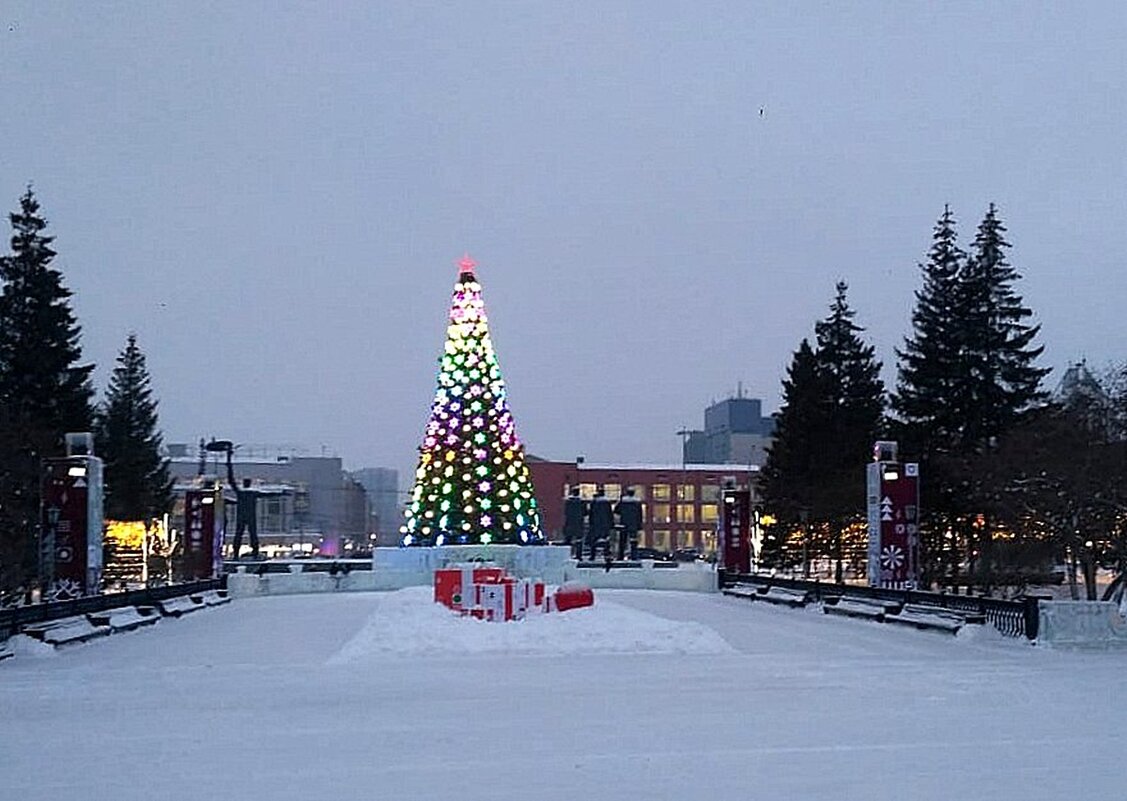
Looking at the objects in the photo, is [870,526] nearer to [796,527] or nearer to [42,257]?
[796,527]

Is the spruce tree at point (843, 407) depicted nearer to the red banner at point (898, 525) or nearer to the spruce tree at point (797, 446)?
the spruce tree at point (797, 446)

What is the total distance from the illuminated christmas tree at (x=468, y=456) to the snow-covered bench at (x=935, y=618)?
18.5 meters

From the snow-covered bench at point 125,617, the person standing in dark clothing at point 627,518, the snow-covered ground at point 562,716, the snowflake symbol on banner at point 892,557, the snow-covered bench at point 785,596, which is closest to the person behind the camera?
the snow-covered ground at point 562,716

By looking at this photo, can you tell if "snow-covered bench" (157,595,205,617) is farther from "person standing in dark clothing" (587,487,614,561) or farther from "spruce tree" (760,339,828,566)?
"spruce tree" (760,339,828,566)

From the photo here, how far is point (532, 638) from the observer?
20594mm

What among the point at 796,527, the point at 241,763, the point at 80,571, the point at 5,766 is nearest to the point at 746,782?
the point at 241,763

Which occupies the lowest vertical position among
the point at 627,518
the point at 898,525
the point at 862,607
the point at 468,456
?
the point at 862,607

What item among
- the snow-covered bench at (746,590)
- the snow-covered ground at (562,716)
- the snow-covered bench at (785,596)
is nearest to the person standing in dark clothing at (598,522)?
the snow-covered bench at (746,590)

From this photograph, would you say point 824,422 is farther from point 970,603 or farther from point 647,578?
point 970,603

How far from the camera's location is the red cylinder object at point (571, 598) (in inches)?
955

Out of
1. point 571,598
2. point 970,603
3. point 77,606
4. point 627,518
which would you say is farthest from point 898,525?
point 627,518

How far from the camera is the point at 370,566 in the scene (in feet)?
154

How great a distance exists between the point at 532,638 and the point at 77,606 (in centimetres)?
921

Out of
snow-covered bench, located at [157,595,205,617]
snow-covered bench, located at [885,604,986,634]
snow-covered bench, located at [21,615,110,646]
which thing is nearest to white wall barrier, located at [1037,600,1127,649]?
snow-covered bench, located at [885,604,986,634]
